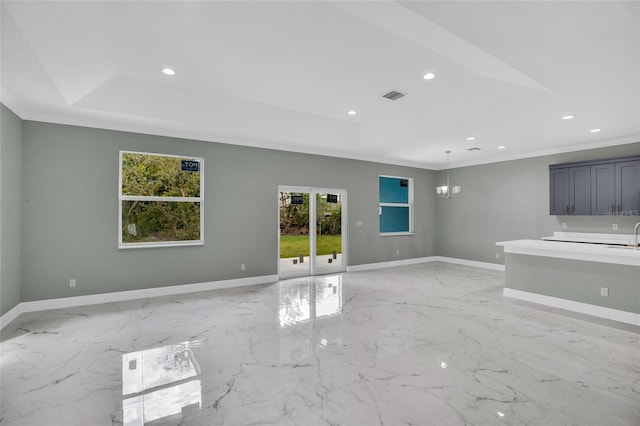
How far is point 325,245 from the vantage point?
22.8 ft

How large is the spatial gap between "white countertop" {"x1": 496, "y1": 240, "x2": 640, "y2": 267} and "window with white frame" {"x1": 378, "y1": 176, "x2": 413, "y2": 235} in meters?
3.35

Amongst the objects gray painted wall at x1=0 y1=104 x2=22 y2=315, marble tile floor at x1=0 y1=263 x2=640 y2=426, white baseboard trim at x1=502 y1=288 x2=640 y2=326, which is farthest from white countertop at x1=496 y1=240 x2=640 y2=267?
gray painted wall at x1=0 y1=104 x2=22 y2=315

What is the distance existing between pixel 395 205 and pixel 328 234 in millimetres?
2347

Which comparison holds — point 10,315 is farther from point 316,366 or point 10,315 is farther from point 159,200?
point 316,366

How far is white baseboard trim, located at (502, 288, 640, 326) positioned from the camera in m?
3.84

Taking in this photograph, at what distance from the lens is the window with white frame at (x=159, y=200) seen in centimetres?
495

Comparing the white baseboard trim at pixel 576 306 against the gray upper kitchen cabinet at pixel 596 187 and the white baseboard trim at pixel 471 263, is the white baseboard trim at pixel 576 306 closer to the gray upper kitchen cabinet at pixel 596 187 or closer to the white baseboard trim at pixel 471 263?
the gray upper kitchen cabinet at pixel 596 187

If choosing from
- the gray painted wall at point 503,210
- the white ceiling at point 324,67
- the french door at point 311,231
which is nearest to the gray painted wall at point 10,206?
the white ceiling at point 324,67

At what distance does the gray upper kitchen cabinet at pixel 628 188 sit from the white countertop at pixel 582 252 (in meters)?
1.69

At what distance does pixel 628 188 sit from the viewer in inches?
213

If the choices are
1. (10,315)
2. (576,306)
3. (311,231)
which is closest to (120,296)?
(10,315)

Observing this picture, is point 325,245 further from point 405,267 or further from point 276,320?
point 276,320

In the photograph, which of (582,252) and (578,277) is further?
(578,277)

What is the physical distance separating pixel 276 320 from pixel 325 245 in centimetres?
313
